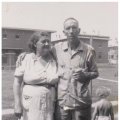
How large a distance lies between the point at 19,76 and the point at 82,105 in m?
0.60

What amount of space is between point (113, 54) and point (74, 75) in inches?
49.1

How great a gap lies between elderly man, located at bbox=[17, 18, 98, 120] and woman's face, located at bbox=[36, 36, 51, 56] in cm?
11

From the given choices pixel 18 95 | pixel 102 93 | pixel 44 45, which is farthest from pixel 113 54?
pixel 18 95

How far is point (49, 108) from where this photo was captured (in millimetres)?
2590

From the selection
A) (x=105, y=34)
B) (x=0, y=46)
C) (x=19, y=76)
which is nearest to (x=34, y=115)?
(x=19, y=76)

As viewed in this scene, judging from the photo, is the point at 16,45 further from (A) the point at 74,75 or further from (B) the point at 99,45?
(A) the point at 74,75

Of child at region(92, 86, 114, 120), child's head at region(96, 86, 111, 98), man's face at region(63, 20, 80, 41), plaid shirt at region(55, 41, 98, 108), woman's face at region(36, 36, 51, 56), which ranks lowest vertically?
child at region(92, 86, 114, 120)

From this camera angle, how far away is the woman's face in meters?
2.53

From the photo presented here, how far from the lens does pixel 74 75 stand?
8.32 feet

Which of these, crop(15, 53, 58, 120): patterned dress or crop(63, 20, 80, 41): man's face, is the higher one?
crop(63, 20, 80, 41): man's face

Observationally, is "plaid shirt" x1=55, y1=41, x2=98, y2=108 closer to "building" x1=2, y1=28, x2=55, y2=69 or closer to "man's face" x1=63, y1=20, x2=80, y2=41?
"man's face" x1=63, y1=20, x2=80, y2=41

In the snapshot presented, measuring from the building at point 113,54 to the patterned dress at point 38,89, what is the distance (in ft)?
3.90

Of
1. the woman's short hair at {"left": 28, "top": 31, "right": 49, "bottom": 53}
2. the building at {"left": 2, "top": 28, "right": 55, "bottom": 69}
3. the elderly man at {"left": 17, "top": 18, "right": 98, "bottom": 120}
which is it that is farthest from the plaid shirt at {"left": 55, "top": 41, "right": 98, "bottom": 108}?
the building at {"left": 2, "top": 28, "right": 55, "bottom": 69}

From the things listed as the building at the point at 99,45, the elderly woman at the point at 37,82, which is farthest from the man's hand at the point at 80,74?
the building at the point at 99,45
